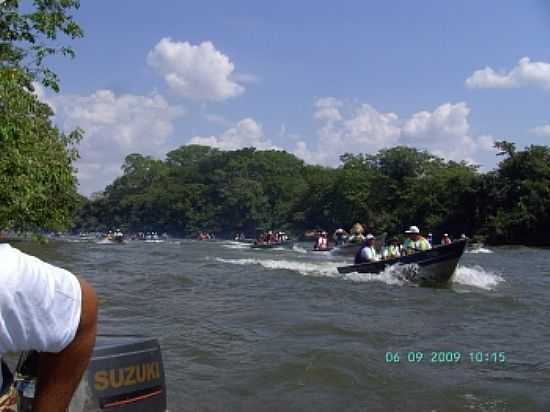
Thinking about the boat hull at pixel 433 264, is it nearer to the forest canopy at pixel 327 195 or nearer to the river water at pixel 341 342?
the river water at pixel 341 342

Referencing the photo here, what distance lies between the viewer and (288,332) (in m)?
9.66

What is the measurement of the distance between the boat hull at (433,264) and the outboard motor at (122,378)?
1456cm

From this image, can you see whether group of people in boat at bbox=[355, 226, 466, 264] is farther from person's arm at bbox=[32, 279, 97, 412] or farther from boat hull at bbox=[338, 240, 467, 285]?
person's arm at bbox=[32, 279, 97, 412]

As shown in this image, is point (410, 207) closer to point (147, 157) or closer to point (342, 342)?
point (342, 342)

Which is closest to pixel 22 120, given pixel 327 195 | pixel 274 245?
pixel 274 245

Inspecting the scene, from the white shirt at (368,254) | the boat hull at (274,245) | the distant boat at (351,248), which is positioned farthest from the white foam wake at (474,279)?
the boat hull at (274,245)

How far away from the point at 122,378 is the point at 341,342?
6.05m

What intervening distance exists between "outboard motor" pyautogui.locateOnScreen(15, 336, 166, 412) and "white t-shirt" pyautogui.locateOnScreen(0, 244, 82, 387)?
0.92 metres

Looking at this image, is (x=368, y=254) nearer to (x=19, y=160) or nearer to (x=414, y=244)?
(x=414, y=244)

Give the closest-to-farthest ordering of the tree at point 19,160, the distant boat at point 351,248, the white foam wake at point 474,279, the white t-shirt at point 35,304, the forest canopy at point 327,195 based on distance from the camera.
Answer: the white t-shirt at point 35,304 < the tree at point 19,160 < the white foam wake at point 474,279 < the distant boat at point 351,248 < the forest canopy at point 327,195

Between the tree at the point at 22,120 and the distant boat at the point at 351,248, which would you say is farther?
the distant boat at the point at 351,248

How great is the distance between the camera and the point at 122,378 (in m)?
3.19

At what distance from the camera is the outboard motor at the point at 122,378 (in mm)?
3002

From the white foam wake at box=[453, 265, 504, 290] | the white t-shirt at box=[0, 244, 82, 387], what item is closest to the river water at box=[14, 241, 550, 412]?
the white foam wake at box=[453, 265, 504, 290]
